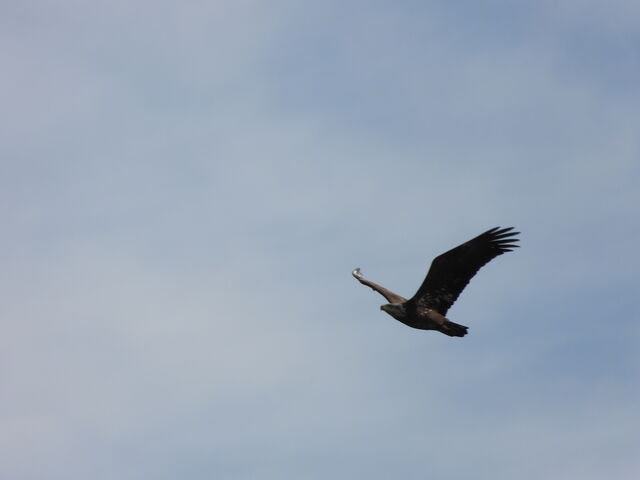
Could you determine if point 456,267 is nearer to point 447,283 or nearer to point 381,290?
point 447,283

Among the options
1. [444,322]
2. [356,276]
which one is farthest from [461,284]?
[356,276]

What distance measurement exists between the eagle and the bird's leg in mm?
963

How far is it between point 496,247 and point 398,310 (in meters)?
3.41

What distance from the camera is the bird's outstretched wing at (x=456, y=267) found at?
3006 cm

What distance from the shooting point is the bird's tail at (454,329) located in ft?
101

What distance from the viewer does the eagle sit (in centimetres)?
3011

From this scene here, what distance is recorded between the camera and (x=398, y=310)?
3198cm

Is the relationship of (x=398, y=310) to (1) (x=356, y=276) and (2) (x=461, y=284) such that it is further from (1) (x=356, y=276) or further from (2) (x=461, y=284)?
(1) (x=356, y=276)

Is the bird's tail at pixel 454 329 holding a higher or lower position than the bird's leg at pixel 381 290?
lower

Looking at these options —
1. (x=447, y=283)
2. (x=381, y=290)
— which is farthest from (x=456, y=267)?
(x=381, y=290)

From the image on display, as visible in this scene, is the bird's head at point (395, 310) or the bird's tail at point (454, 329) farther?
the bird's head at point (395, 310)

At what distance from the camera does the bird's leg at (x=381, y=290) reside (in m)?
33.3

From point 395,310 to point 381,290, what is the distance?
9.86 ft

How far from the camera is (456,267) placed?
3067cm
